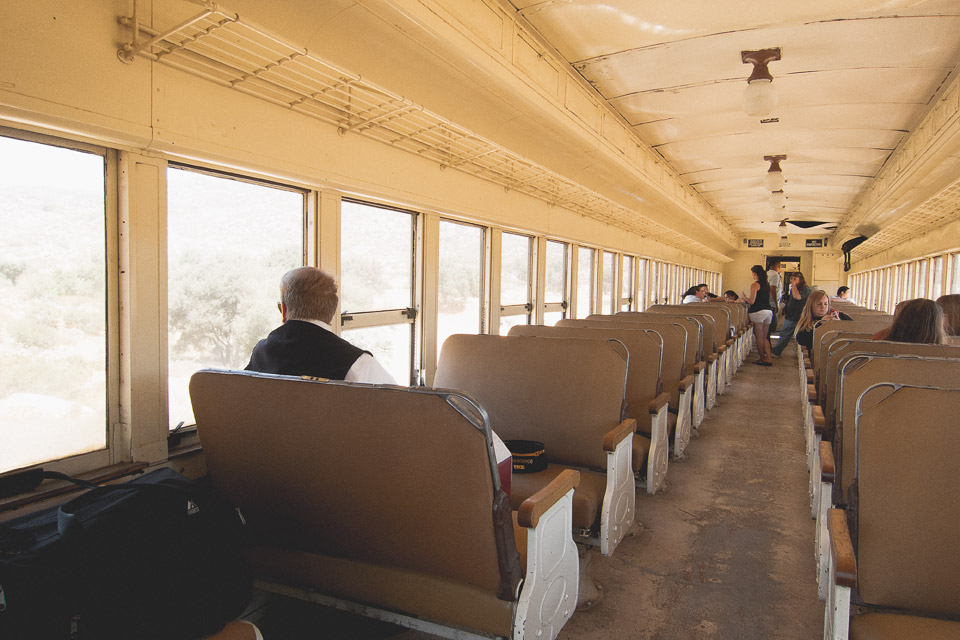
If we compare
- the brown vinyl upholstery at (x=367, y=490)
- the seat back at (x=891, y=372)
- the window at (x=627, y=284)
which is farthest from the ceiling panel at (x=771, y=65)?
the window at (x=627, y=284)

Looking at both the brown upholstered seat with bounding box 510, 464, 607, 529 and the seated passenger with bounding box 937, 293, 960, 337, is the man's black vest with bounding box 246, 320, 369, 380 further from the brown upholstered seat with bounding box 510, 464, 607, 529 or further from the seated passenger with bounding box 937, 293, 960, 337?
the seated passenger with bounding box 937, 293, 960, 337

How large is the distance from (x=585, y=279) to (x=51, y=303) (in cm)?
738

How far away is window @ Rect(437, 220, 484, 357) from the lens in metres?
4.93

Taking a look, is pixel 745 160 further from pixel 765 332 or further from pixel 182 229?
pixel 182 229

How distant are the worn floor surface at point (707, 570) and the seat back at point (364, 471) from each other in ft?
1.98

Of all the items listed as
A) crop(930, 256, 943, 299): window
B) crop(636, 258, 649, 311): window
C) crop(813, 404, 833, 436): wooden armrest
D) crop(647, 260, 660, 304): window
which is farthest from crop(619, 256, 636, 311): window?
crop(813, 404, 833, 436): wooden armrest

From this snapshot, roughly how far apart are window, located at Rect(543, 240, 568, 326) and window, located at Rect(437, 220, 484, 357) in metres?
1.61

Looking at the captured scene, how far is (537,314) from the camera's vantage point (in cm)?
693

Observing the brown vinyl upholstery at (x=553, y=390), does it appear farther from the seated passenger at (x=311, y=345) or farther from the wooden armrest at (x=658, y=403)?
the seated passenger at (x=311, y=345)

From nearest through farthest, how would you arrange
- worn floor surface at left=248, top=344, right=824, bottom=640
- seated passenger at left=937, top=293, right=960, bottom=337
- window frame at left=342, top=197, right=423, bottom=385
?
worn floor surface at left=248, top=344, right=824, bottom=640 < seated passenger at left=937, top=293, right=960, bottom=337 < window frame at left=342, top=197, right=423, bottom=385

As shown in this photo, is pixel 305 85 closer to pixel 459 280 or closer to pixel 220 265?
pixel 220 265

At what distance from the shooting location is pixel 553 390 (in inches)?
119

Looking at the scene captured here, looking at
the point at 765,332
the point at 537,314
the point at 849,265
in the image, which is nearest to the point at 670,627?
the point at 537,314

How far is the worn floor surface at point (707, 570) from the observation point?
2.29 metres
